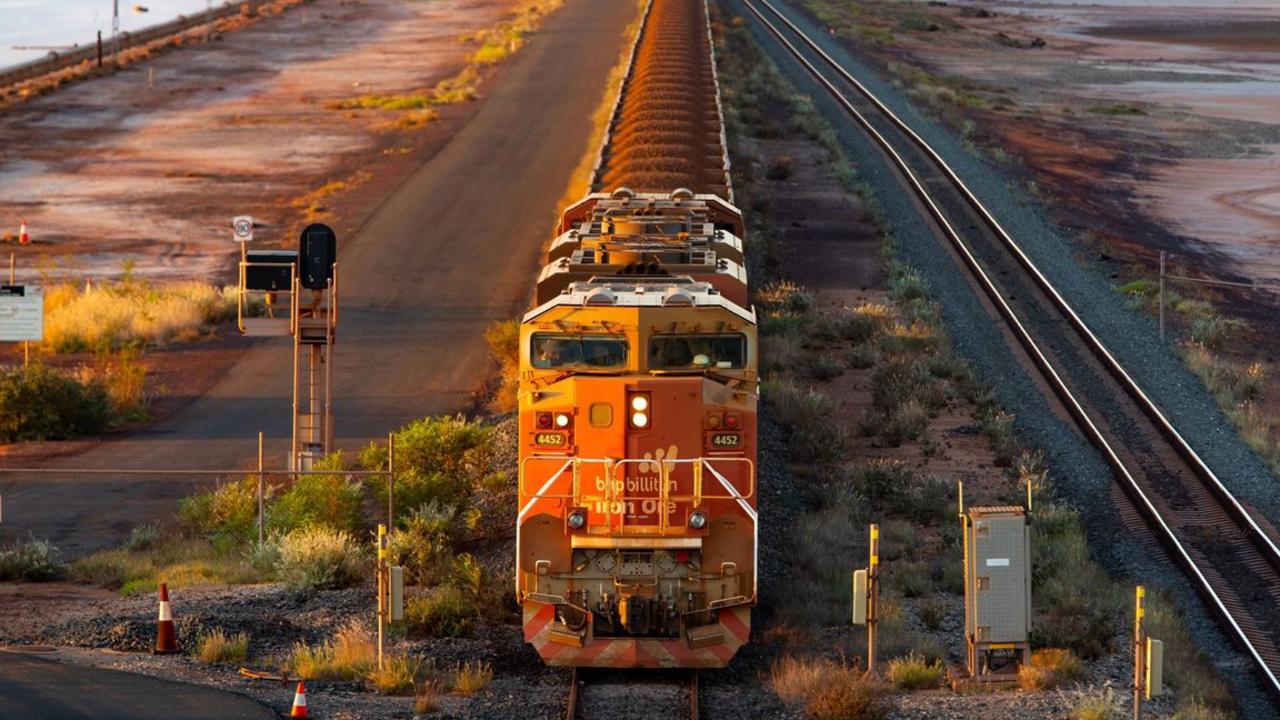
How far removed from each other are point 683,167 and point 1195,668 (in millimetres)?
17432

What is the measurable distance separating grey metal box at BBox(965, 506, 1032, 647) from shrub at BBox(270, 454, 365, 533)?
9390 millimetres

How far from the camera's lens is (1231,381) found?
35.8 metres

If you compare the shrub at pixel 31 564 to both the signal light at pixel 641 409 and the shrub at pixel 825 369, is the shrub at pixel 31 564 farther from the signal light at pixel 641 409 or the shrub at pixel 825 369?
the shrub at pixel 825 369

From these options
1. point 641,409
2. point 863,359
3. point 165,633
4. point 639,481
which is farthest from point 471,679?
point 863,359

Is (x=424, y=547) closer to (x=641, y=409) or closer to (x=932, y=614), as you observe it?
(x=641, y=409)

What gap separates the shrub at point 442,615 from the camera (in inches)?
782

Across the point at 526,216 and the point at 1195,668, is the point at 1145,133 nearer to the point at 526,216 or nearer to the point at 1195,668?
the point at 526,216

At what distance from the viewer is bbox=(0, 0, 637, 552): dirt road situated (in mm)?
29219

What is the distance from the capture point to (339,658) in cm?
1850

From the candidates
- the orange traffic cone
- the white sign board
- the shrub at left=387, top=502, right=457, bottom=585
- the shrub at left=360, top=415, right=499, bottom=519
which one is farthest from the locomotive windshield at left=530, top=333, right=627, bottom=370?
the white sign board

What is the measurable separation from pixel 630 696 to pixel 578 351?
3.56 m

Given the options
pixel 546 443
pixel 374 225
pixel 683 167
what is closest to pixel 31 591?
pixel 546 443

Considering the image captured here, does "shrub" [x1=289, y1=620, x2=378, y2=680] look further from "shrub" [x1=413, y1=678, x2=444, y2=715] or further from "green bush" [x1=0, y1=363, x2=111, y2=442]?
"green bush" [x1=0, y1=363, x2=111, y2=442]

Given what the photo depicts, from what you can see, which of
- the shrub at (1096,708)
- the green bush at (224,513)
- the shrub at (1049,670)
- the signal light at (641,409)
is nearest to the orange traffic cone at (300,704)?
the signal light at (641,409)
